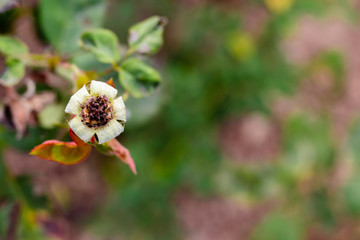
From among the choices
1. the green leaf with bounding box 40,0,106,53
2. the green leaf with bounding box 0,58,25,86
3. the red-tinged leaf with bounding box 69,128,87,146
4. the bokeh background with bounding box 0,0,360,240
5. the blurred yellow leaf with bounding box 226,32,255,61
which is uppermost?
the blurred yellow leaf with bounding box 226,32,255,61

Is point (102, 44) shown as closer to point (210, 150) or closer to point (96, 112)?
point (96, 112)

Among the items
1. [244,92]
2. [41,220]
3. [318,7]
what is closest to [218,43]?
[244,92]

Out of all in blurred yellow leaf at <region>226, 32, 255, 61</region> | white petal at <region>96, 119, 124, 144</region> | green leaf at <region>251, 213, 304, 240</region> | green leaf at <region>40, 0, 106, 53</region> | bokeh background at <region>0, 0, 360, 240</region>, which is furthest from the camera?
blurred yellow leaf at <region>226, 32, 255, 61</region>

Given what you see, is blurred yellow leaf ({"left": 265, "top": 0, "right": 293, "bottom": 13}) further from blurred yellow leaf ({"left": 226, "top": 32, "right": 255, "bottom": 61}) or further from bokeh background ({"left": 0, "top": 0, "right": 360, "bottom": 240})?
blurred yellow leaf ({"left": 226, "top": 32, "right": 255, "bottom": 61})

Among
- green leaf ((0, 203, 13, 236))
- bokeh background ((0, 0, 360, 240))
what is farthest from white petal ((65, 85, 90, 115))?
bokeh background ((0, 0, 360, 240))

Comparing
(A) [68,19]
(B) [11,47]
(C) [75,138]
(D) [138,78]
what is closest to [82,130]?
(C) [75,138]

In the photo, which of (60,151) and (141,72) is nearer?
(60,151)
